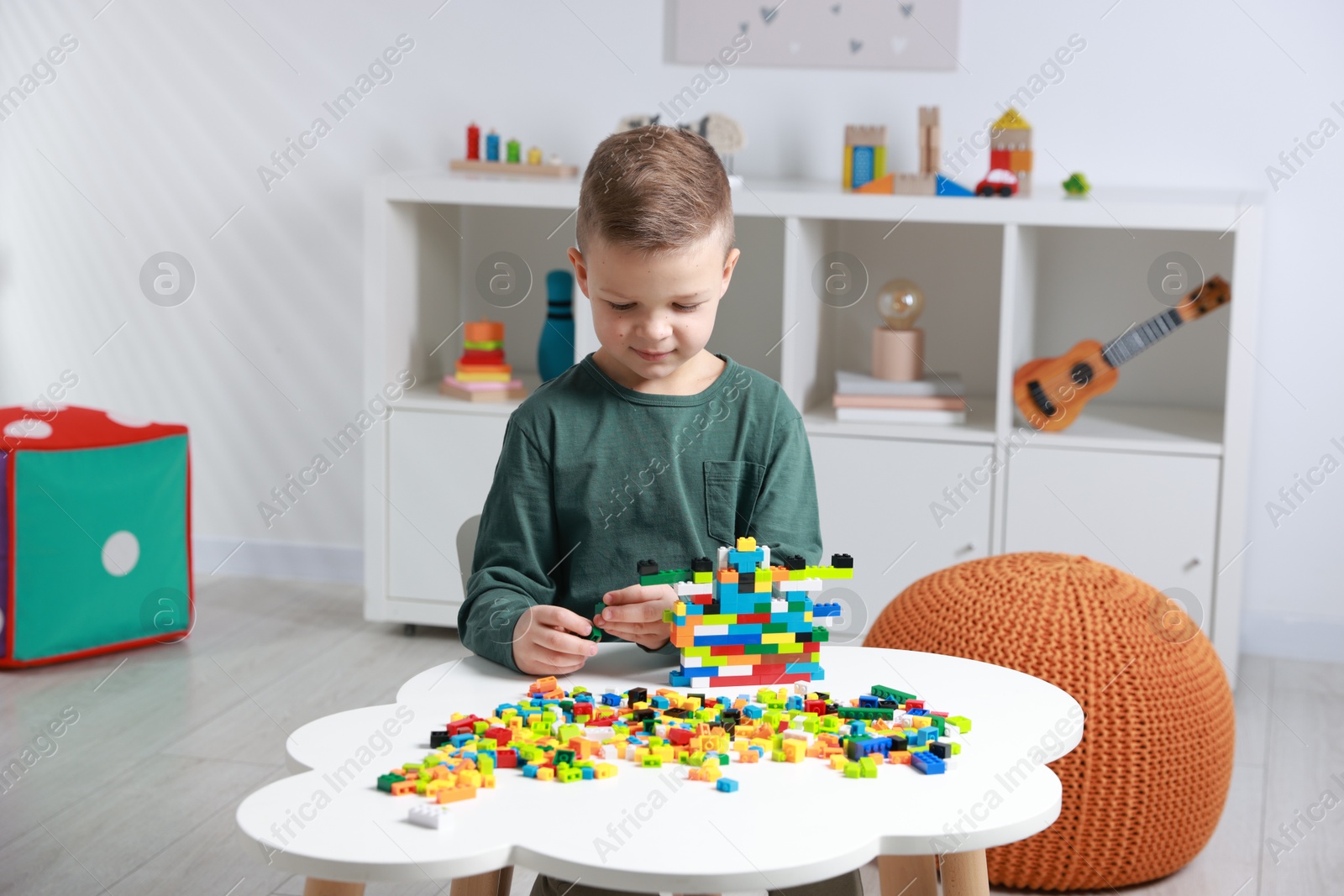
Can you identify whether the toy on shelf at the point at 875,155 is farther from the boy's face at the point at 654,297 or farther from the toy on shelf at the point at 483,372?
the boy's face at the point at 654,297

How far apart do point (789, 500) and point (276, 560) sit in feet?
7.70

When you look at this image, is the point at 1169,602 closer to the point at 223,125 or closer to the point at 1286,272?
the point at 1286,272

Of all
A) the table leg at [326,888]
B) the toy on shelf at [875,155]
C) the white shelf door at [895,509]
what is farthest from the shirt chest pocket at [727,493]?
the toy on shelf at [875,155]

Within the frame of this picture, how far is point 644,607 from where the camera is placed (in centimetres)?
115

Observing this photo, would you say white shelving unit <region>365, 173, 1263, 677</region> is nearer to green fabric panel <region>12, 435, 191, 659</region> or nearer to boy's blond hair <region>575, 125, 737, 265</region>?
green fabric panel <region>12, 435, 191, 659</region>

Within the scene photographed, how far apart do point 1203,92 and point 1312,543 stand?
1.00 m

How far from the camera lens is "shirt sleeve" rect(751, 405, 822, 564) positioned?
4.37ft

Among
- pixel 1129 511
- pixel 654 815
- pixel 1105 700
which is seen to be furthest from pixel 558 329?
pixel 654 815

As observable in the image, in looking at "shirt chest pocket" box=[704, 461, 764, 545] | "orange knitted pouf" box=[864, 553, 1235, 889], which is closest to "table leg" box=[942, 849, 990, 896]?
"shirt chest pocket" box=[704, 461, 764, 545]

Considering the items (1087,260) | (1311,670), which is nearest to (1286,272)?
(1087,260)

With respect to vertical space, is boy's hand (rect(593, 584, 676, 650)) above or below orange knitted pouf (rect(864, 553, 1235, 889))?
above

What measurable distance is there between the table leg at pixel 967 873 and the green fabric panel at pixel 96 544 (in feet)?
6.80

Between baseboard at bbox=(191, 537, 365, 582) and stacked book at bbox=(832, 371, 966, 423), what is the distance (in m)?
1.36

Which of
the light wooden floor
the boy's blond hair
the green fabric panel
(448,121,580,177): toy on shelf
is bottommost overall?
the light wooden floor
